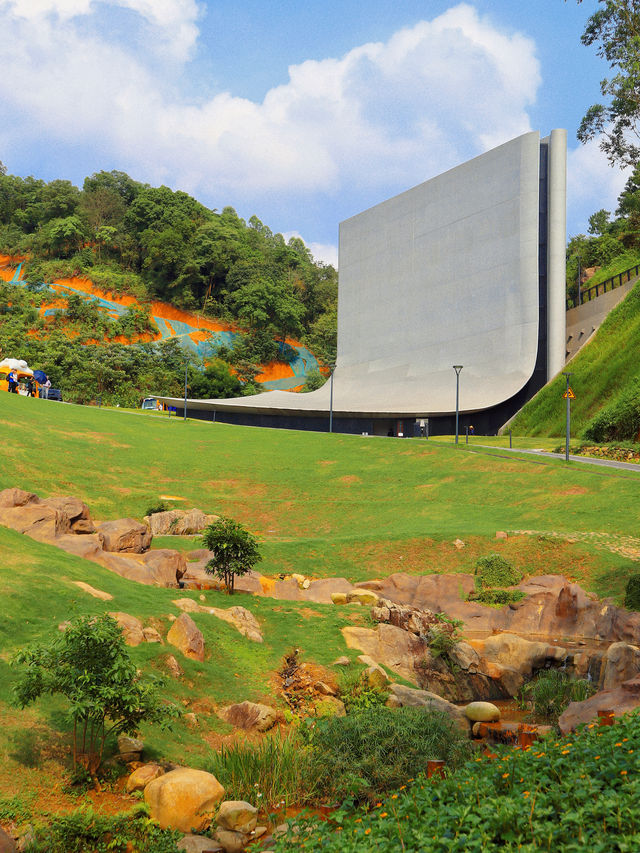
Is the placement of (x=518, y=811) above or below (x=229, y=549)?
below

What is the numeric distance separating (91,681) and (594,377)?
157 ft

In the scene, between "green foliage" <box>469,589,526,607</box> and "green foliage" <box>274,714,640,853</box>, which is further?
"green foliage" <box>469,589,526,607</box>

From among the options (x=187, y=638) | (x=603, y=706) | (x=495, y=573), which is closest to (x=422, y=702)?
(x=603, y=706)

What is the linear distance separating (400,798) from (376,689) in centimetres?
455

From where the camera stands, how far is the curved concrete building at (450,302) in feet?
190

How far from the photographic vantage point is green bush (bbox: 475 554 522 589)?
67.7 ft

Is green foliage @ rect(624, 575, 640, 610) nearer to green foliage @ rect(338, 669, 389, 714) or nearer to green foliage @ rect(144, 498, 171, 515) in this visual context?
green foliage @ rect(338, 669, 389, 714)

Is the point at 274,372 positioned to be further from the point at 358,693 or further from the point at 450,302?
the point at 358,693

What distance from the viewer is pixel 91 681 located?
8.48 metres

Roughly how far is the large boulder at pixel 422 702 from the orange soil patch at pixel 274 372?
92.3 meters

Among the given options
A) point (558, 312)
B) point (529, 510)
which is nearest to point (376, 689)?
point (529, 510)

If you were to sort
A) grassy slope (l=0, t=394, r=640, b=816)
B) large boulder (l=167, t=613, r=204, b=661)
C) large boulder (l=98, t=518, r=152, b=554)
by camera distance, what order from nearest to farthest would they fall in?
grassy slope (l=0, t=394, r=640, b=816) < large boulder (l=167, t=613, r=204, b=661) < large boulder (l=98, t=518, r=152, b=554)

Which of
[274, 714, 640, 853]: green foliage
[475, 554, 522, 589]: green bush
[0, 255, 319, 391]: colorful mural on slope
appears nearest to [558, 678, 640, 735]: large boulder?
[274, 714, 640, 853]: green foliage

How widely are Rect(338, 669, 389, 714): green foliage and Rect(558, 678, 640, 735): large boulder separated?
2.87 meters
